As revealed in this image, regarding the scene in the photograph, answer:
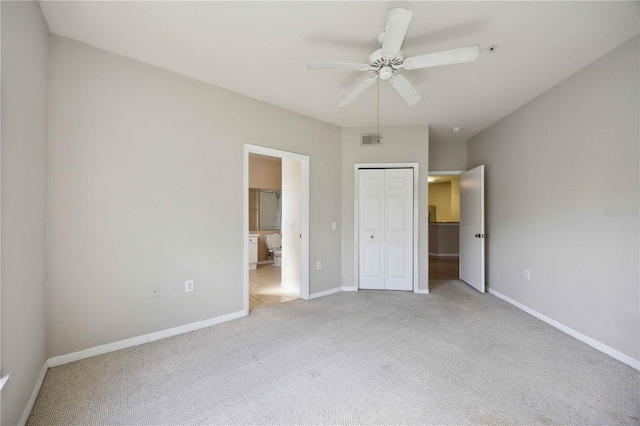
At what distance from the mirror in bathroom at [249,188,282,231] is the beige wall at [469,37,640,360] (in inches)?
191

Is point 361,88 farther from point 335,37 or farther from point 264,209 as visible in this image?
point 264,209

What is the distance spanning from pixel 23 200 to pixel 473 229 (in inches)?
199

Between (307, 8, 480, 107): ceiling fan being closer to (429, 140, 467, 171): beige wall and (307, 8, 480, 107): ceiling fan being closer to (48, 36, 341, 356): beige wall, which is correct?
(48, 36, 341, 356): beige wall

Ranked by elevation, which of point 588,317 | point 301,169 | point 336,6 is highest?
point 336,6

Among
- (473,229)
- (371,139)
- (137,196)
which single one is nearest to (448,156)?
(473,229)

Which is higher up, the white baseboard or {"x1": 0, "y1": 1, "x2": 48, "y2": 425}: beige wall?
{"x1": 0, "y1": 1, "x2": 48, "y2": 425}: beige wall

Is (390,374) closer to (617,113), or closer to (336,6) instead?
(336,6)

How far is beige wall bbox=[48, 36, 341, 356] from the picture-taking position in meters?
2.15

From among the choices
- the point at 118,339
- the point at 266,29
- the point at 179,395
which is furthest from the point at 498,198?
the point at 118,339

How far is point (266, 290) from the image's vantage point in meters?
4.31

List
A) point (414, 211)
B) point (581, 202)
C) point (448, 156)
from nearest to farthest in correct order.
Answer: point (581, 202)
point (414, 211)
point (448, 156)

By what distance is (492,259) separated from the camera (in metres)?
4.19

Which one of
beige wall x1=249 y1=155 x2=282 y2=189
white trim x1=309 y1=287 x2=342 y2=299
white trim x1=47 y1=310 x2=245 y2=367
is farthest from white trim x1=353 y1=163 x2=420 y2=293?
beige wall x1=249 y1=155 x2=282 y2=189

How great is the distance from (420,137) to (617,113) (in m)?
2.15
